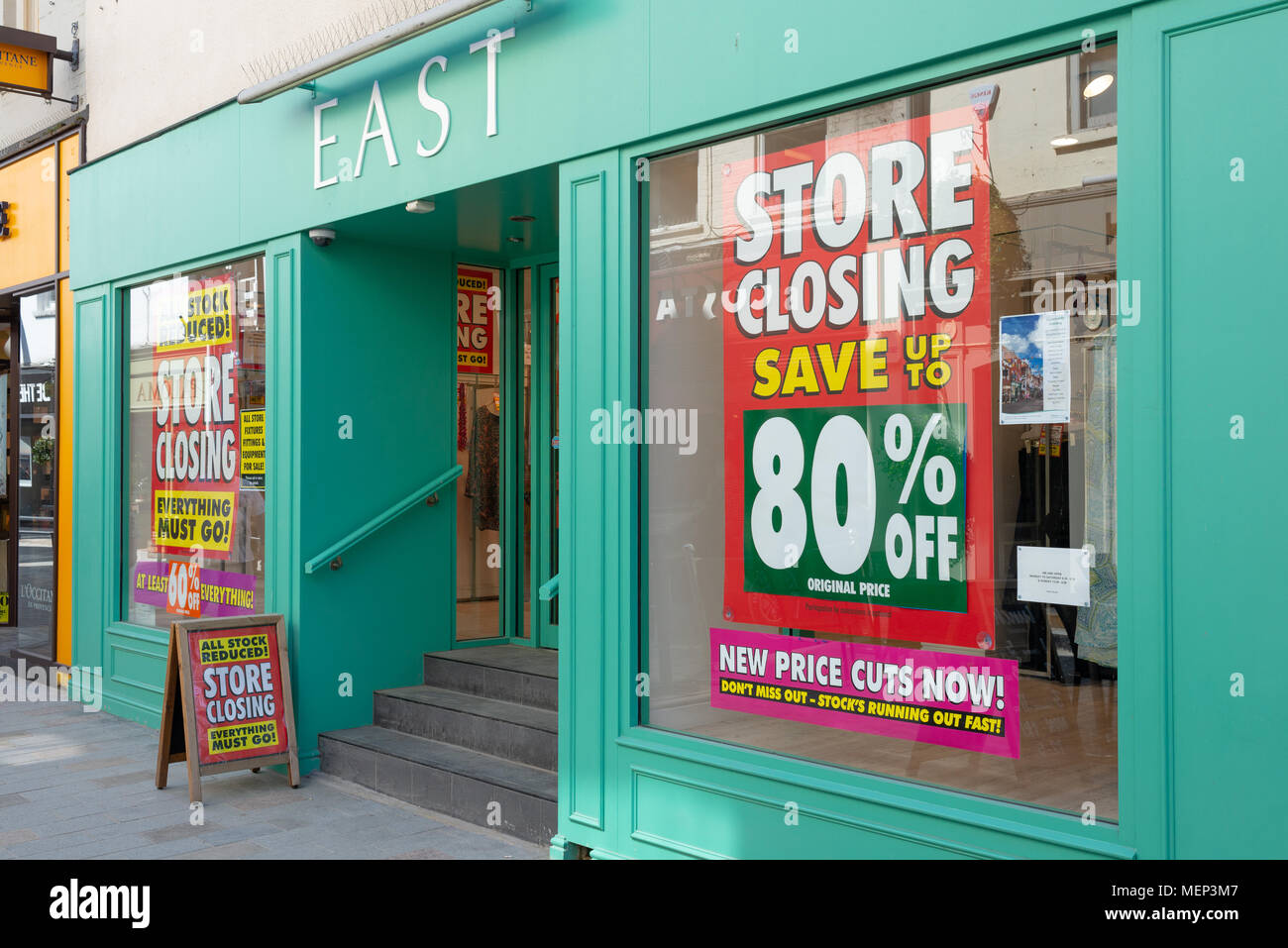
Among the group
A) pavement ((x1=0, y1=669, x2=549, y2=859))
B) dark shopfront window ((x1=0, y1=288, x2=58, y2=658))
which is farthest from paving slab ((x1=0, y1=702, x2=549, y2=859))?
dark shopfront window ((x1=0, y1=288, x2=58, y2=658))

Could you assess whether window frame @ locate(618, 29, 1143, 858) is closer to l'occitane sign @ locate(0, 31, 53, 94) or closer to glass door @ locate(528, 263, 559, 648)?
glass door @ locate(528, 263, 559, 648)

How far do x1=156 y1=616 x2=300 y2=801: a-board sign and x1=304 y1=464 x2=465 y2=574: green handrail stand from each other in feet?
1.40

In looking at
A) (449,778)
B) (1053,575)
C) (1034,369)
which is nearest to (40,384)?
(449,778)

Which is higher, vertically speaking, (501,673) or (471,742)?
(501,673)

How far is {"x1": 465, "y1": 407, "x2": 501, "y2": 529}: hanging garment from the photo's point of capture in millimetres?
7422

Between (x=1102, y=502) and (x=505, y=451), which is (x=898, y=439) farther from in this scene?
(x=505, y=451)

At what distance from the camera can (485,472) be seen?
7.46m

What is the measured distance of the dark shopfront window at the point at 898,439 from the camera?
11.7 ft

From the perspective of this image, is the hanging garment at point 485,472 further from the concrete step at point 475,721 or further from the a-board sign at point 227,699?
the a-board sign at point 227,699

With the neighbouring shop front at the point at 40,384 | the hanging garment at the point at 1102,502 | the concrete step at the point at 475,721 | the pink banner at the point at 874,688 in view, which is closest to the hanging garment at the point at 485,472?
the concrete step at the point at 475,721

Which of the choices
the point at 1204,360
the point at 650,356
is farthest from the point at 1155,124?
the point at 650,356

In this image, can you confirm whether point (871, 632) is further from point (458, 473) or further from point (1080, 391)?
point (458, 473)

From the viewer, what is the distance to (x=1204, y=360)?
3191 millimetres

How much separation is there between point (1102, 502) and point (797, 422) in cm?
119
